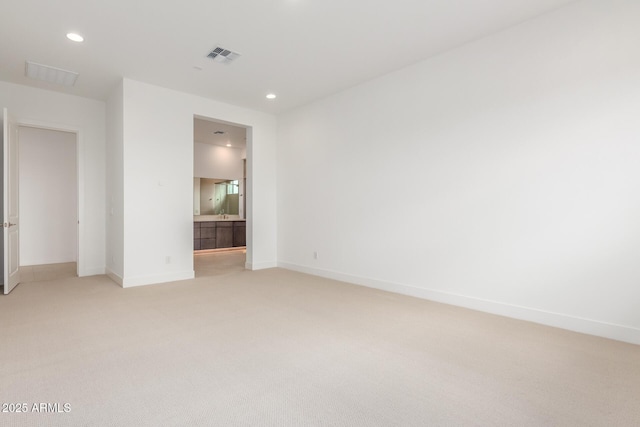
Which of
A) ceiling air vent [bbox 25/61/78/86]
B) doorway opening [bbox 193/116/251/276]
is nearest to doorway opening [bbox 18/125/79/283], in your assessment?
ceiling air vent [bbox 25/61/78/86]

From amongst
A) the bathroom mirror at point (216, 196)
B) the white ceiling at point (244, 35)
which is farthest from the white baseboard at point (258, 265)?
the bathroom mirror at point (216, 196)

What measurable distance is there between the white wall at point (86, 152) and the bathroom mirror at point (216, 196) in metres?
3.39

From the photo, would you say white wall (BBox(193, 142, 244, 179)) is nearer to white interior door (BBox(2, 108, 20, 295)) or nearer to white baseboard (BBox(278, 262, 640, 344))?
white interior door (BBox(2, 108, 20, 295))

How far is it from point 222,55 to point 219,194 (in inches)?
242


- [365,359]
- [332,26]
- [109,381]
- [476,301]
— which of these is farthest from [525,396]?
[332,26]

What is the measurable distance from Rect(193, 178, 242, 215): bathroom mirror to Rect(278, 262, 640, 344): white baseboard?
5.87 meters

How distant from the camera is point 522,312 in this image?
11.1 ft

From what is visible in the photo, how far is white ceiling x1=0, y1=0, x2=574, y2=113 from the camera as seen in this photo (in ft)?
10.3

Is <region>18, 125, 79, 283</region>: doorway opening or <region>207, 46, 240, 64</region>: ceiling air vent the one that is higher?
<region>207, 46, 240, 64</region>: ceiling air vent

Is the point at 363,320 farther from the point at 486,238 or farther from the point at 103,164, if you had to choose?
the point at 103,164

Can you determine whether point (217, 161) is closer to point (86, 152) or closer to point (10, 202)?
point (86, 152)

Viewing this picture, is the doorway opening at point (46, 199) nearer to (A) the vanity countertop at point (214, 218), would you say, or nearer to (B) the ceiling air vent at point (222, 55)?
(A) the vanity countertop at point (214, 218)

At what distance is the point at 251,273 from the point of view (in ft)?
19.2

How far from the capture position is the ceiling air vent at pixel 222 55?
3965 millimetres
